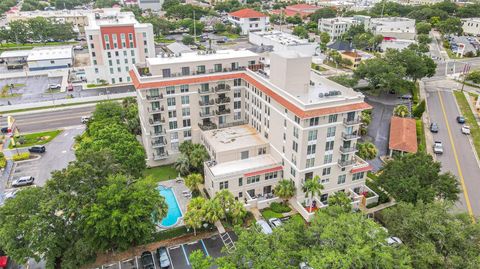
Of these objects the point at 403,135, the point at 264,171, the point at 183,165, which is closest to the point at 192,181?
the point at 183,165

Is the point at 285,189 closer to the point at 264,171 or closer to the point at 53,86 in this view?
the point at 264,171

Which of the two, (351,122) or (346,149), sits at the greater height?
(351,122)

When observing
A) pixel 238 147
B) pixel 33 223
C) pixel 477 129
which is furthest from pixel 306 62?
pixel 477 129

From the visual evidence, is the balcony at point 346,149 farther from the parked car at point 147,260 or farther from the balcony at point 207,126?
the parked car at point 147,260

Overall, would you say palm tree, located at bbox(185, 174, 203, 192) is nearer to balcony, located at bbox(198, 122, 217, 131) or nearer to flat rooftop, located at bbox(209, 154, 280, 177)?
→ flat rooftop, located at bbox(209, 154, 280, 177)

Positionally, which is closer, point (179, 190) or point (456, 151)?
point (179, 190)

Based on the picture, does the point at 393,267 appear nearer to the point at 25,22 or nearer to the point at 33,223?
the point at 33,223

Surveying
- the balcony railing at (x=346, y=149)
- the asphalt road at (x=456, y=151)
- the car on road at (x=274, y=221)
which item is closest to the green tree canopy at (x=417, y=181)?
the balcony railing at (x=346, y=149)

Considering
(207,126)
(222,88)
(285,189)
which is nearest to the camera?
(285,189)
